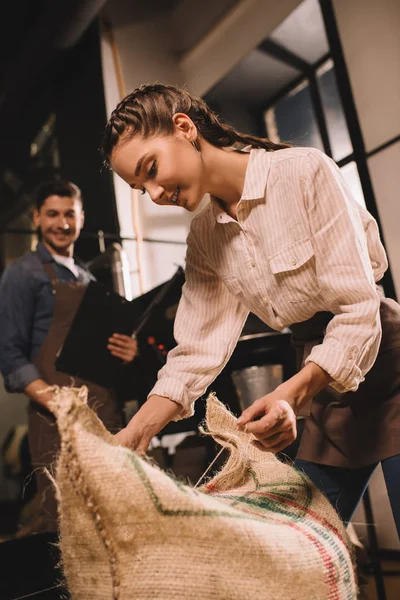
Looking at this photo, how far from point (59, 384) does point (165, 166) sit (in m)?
1.27

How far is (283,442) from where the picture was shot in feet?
2.26

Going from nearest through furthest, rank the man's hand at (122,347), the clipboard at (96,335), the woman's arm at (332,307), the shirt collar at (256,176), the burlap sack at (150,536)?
Answer: the burlap sack at (150,536), the woman's arm at (332,307), the shirt collar at (256,176), the clipboard at (96,335), the man's hand at (122,347)

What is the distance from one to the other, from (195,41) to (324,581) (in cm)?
325

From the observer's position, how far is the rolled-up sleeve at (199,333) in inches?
36.4

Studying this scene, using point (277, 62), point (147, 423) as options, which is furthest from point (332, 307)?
point (277, 62)

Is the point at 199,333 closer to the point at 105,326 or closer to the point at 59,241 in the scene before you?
the point at 105,326

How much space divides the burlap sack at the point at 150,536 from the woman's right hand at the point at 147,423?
0.76ft

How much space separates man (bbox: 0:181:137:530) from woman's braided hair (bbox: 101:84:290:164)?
3.61ft

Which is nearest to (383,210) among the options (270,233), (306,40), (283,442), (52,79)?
(306,40)

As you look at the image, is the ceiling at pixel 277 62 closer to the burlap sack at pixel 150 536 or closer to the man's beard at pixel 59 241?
the man's beard at pixel 59 241

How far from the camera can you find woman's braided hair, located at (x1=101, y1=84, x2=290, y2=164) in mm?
925

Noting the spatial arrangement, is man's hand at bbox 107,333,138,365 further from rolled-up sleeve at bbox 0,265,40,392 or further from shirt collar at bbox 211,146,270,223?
shirt collar at bbox 211,146,270,223

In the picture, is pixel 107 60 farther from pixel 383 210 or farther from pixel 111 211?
pixel 383 210

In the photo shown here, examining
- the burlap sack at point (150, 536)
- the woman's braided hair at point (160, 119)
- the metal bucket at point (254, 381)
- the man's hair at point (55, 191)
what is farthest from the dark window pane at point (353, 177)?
the burlap sack at point (150, 536)
